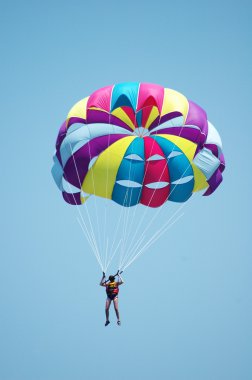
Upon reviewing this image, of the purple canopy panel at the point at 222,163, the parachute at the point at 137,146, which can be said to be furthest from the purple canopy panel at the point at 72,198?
the purple canopy panel at the point at 222,163

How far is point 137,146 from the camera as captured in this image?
20453 mm

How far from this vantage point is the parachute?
20047 millimetres

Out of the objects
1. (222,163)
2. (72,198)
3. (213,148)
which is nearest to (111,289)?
(72,198)

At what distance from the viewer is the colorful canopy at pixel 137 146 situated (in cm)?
2005

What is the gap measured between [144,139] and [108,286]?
428 centimetres

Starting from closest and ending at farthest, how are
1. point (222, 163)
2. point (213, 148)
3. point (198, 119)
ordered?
point (198, 119)
point (213, 148)
point (222, 163)

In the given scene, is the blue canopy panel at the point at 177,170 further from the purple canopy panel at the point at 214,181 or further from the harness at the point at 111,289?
the harness at the point at 111,289

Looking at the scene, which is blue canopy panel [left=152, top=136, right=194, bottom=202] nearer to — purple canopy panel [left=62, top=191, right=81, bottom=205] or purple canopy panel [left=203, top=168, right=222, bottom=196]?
purple canopy panel [left=203, top=168, right=222, bottom=196]

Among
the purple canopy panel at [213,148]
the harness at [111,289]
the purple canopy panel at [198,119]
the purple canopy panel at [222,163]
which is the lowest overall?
the harness at [111,289]

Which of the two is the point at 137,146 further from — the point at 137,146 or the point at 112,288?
the point at 112,288

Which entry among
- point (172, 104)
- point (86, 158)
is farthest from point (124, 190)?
point (172, 104)

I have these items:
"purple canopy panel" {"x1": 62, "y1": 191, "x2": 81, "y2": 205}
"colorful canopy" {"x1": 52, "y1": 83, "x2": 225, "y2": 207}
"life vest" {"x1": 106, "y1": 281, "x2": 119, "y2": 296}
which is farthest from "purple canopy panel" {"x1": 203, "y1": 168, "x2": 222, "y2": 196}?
"life vest" {"x1": 106, "y1": 281, "x2": 119, "y2": 296}

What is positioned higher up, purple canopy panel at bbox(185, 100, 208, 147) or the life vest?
purple canopy panel at bbox(185, 100, 208, 147)

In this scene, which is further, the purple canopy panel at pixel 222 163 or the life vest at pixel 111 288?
the purple canopy panel at pixel 222 163
